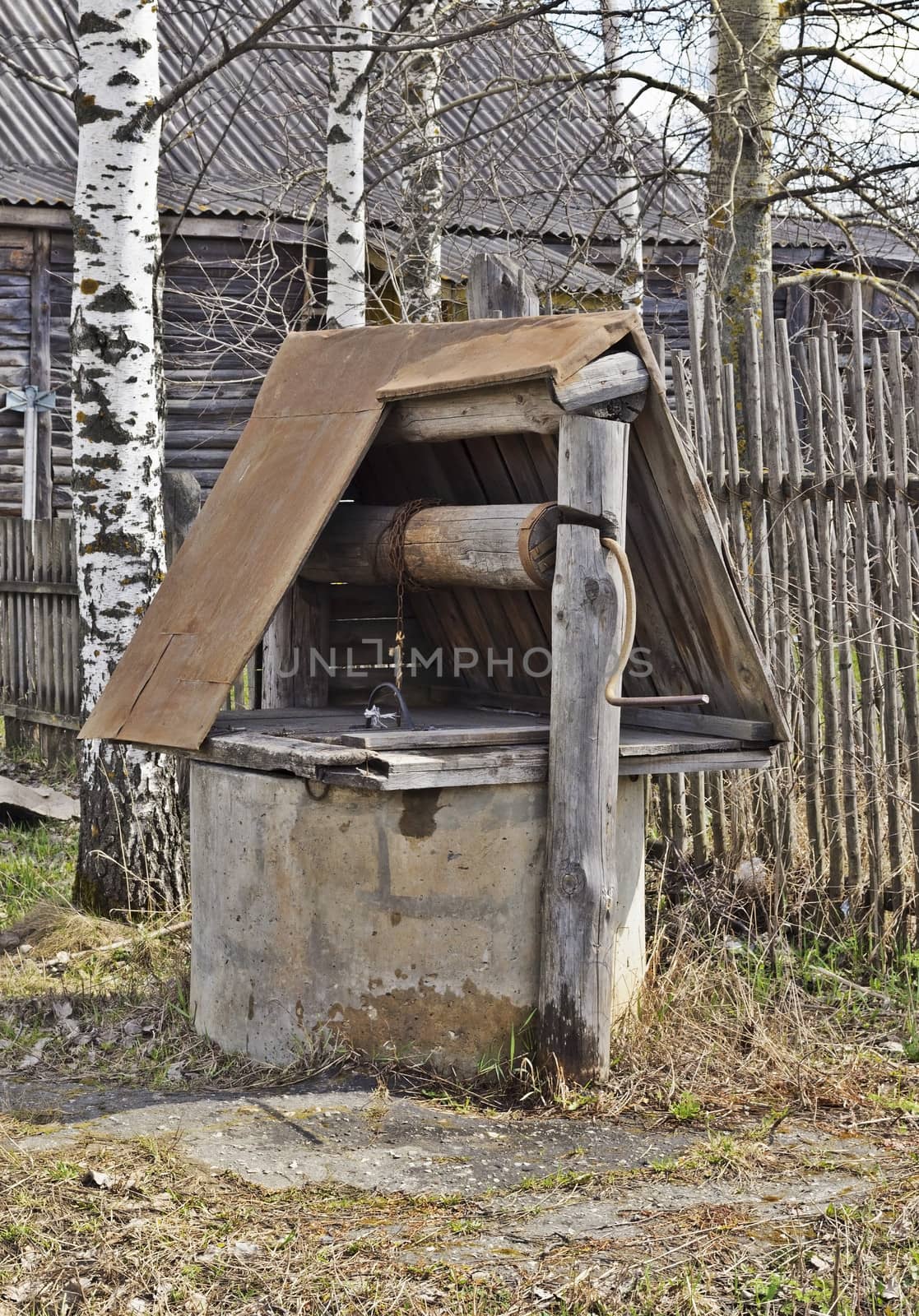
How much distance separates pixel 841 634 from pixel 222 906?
8.41ft

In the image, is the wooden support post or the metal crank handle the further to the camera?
the wooden support post

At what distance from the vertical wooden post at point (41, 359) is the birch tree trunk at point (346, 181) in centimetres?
699

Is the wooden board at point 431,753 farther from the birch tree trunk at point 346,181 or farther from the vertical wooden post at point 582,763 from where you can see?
the birch tree trunk at point 346,181

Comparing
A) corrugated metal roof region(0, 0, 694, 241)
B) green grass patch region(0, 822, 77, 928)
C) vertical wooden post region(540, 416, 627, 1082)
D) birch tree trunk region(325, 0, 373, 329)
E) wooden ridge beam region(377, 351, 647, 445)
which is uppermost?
corrugated metal roof region(0, 0, 694, 241)

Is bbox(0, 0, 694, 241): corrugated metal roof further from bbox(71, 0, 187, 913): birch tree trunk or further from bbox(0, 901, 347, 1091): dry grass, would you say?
bbox(0, 901, 347, 1091): dry grass

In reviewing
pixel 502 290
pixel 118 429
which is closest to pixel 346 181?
pixel 118 429

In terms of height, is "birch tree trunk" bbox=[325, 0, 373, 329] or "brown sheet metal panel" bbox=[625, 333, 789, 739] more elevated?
"birch tree trunk" bbox=[325, 0, 373, 329]

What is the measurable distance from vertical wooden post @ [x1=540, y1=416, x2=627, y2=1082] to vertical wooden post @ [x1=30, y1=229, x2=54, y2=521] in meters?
11.1

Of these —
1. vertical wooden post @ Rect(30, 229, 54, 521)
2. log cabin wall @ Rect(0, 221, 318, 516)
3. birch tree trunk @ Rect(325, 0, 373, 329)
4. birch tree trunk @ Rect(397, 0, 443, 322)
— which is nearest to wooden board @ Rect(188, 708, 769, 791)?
birch tree trunk @ Rect(325, 0, 373, 329)

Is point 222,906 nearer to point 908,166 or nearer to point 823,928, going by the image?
point 823,928

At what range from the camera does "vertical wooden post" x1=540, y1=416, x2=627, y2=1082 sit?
4145 millimetres

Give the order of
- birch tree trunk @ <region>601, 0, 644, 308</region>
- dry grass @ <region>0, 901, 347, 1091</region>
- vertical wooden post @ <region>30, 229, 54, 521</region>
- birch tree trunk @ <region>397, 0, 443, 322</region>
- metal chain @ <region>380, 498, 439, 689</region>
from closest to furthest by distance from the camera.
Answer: dry grass @ <region>0, 901, 347, 1091</region>
metal chain @ <region>380, 498, 439, 689</region>
birch tree trunk @ <region>601, 0, 644, 308</region>
birch tree trunk @ <region>397, 0, 443, 322</region>
vertical wooden post @ <region>30, 229, 54, 521</region>

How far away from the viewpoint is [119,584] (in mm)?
6102

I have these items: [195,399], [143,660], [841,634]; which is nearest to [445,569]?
[143,660]
